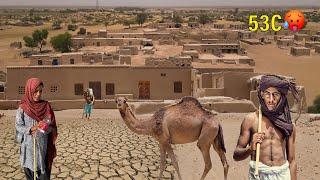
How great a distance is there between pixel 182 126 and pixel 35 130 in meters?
3.22

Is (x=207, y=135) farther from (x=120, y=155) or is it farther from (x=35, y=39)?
Result: (x=35, y=39)

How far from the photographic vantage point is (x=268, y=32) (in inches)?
2586

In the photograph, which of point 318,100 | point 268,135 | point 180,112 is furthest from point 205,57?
point 268,135

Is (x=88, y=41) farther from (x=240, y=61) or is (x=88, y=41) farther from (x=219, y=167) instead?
(x=219, y=167)

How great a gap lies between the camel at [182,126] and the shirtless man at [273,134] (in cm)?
364

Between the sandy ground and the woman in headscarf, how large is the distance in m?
3.48

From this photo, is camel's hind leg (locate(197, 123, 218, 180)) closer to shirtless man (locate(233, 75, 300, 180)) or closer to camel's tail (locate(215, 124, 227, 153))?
camel's tail (locate(215, 124, 227, 153))

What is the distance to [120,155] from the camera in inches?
400

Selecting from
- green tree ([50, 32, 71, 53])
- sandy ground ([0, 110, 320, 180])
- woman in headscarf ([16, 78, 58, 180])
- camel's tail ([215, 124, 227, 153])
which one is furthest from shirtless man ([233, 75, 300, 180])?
green tree ([50, 32, 71, 53])

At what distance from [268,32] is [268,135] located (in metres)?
64.3

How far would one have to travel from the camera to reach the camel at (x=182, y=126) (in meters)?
7.73

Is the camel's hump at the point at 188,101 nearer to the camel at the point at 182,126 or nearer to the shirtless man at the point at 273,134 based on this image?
the camel at the point at 182,126

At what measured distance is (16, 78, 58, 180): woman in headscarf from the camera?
5141 millimetres

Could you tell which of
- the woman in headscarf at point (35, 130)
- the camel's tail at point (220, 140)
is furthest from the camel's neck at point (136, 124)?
the woman in headscarf at point (35, 130)
